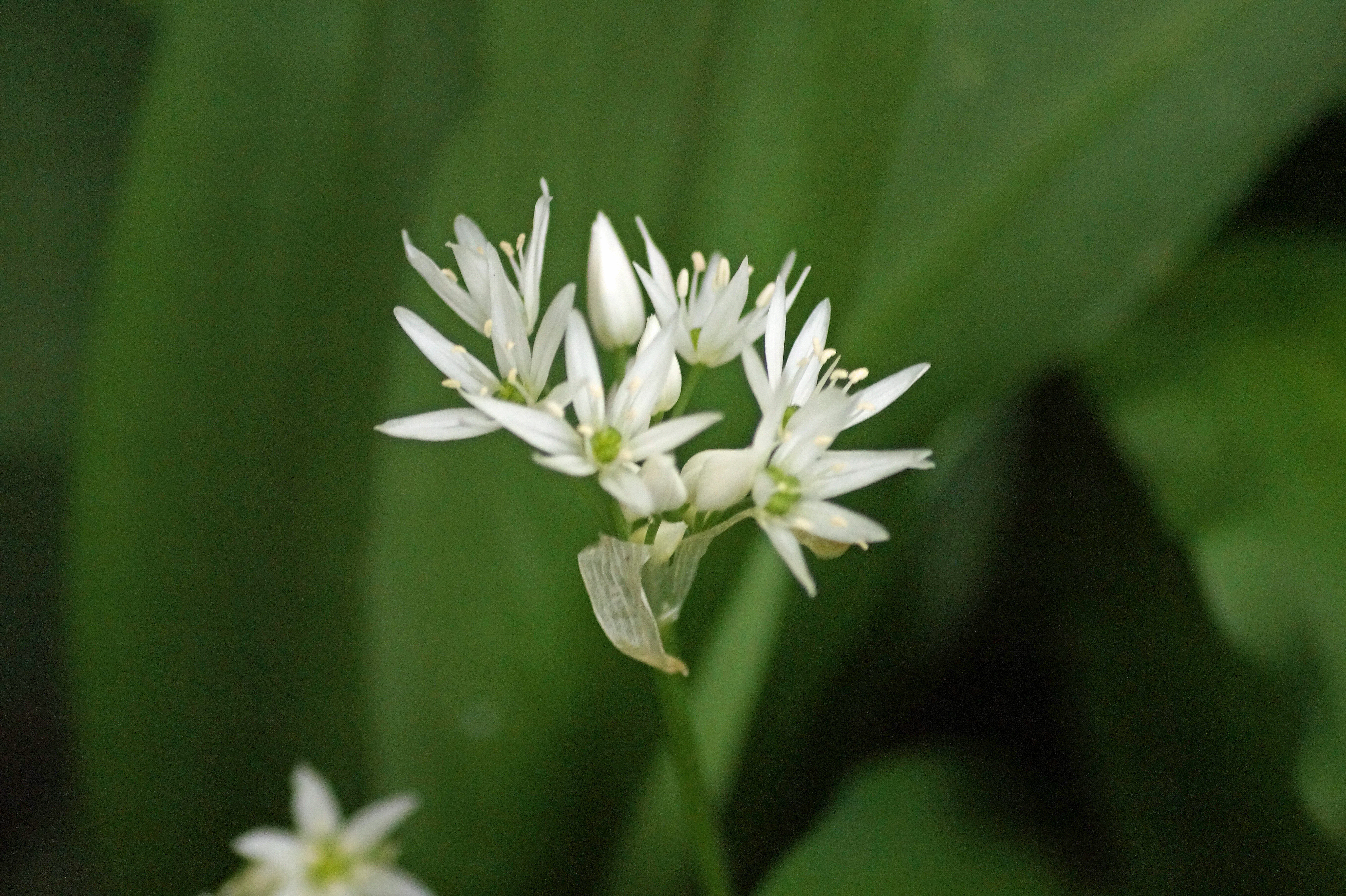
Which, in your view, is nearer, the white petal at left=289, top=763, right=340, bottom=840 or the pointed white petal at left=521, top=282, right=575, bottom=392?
the pointed white petal at left=521, top=282, right=575, bottom=392

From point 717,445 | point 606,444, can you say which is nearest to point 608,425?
point 606,444

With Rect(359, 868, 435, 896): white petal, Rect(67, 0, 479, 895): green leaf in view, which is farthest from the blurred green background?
Rect(359, 868, 435, 896): white petal

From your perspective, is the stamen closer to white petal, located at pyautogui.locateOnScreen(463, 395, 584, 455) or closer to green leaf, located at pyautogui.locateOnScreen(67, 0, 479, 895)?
white petal, located at pyautogui.locateOnScreen(463, 395, 584, 455)

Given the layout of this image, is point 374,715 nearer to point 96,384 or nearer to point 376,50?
point 96,384

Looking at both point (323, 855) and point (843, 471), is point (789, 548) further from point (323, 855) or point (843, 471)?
point (323, 855)

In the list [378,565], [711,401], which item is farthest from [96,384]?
[711,401]

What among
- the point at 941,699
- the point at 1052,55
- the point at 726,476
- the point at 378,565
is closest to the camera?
the point at 726,476

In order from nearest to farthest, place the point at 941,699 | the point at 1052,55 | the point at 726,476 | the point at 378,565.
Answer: the point at 726,476 < the point at 378,565 < the point at 1052,55 < the point at 941,699

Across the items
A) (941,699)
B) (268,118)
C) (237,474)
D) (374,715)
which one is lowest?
(941,699)
